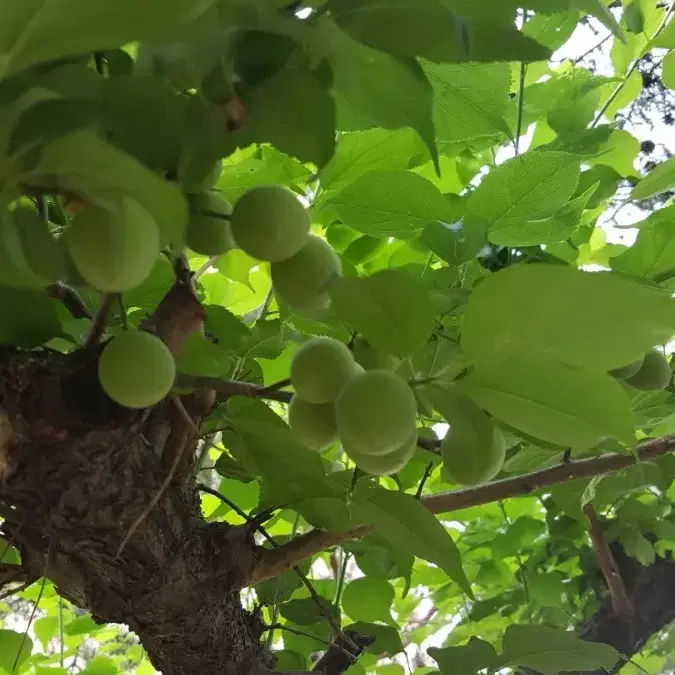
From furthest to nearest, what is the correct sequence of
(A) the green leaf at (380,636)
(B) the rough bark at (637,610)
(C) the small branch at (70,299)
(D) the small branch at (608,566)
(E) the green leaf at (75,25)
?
(B) the rough bark at (637,610)
(D) the small branch at (608,566)
(A) the green leaf at (380,636)
(C) the small branch at (70,299)
(E) the green leaf at (75,25)

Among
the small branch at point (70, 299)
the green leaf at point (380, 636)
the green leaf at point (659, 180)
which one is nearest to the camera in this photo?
the small branch at point (70, 299)

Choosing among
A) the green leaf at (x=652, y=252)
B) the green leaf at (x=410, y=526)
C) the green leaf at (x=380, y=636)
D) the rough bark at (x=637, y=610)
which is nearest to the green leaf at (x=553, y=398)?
the green leaf at (x=410, y=526)

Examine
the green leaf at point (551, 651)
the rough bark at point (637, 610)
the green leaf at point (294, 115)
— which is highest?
the green leaf at point (294, 115)

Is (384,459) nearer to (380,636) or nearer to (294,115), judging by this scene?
(294,115)

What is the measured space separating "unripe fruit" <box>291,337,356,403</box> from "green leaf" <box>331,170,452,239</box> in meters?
0.15

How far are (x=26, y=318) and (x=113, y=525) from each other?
0.13m

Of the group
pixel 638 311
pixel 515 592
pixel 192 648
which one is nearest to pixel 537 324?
pixel 638 311

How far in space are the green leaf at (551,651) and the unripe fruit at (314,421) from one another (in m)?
0.30

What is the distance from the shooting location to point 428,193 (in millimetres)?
491

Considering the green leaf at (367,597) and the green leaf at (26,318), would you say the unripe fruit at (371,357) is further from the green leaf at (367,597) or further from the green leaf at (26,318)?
the green leaf at (367,597)

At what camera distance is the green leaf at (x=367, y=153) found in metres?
0.58

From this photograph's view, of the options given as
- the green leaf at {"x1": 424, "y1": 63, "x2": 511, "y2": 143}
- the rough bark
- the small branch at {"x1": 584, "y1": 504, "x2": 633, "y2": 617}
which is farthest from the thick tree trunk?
the rough bark

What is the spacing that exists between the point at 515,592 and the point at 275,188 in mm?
914

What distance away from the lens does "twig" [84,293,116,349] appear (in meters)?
0.33
